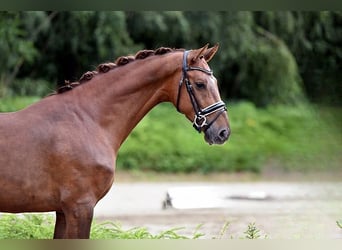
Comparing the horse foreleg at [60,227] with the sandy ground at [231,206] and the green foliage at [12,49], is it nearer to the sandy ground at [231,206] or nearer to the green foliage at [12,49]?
the sandy ground at [231,206]

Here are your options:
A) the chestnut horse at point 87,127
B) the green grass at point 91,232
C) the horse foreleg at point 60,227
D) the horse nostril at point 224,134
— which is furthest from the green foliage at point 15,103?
the horse nostril at point 224,134

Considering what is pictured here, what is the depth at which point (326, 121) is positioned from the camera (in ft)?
36.8

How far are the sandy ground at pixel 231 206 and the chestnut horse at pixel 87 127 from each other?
131 inches

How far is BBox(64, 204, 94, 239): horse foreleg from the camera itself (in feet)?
13.4

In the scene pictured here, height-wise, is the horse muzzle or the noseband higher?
the noseband

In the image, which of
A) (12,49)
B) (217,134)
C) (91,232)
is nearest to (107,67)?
(217,134)

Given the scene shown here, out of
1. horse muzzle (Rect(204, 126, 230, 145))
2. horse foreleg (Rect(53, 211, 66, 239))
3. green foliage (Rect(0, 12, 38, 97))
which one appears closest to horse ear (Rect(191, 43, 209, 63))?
horse muzzle (Rect(204, 126, 230, 145))

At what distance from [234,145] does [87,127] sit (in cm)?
1028

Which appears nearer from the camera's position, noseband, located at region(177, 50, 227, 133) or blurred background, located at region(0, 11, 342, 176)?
noseband, located at region(177, 50, 227, 133)

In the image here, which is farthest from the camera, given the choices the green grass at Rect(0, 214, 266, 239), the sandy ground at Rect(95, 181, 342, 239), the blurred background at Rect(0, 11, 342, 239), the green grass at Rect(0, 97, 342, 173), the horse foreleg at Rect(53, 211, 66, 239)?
the green grass at Rect(0, 97, 342, 173)

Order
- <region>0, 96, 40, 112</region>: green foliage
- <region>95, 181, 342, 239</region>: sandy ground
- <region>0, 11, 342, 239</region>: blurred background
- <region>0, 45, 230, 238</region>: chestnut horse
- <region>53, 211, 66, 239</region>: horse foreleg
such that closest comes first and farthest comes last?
<region>0, 45, 230, 238</region>: chestnut horse → <region>53, 211, 66, 239</region>: horse foreleg → <region>95, 181, 342, 239</region>: sandy ground → <region>0, 11, 342, 239</region>: blurred background → <region>0, 96, 40, 112</region>: green foliage

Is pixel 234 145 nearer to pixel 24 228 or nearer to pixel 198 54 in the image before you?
pixel 24 228

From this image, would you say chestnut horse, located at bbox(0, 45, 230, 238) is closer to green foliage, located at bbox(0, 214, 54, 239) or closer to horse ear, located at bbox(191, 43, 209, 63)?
horse ear, located at bbox(191, 43, 209, 63)
